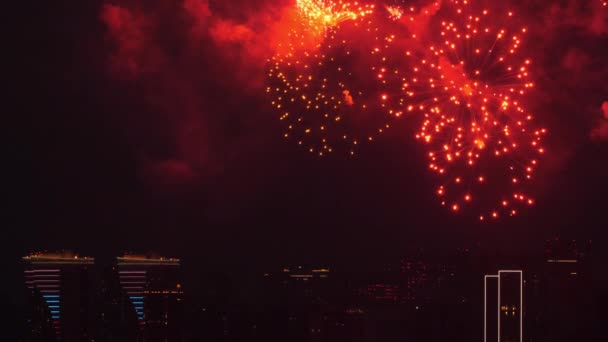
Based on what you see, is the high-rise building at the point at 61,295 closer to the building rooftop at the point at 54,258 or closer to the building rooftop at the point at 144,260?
the building rooftop at the point at 54,258

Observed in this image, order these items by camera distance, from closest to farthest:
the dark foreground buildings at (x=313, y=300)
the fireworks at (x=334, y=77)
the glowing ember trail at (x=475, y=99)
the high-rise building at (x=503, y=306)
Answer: the glowing ember trail at (x=475, y=99)
the fireworks at (x=334, y=77)
the high-rise building at (x=503, y=306)
the dark foreground buildings at (x=313, y=300)

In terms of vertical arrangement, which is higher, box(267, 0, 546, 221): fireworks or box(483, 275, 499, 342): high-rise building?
box(267, 0, 546, 221): fireworks

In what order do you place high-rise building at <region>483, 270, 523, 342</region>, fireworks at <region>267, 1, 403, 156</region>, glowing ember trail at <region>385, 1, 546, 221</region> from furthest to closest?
high-rise building at <region>483, 270, 523, 342</region> → fireworks at <region>267, 1, 403, 156</region> → glowing ember trail at <region>385, 1, 546, 221</region>

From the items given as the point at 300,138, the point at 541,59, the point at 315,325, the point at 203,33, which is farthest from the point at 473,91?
the point at 315,325

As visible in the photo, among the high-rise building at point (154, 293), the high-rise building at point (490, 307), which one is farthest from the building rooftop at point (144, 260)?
the high-rise building at point (490, 307)

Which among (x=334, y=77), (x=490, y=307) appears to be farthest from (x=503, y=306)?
(x=334, y=77)

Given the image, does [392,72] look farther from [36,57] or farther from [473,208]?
[36,57]

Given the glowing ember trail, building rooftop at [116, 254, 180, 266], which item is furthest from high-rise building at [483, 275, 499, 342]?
building rooftop at [116, 254, 180, 266]

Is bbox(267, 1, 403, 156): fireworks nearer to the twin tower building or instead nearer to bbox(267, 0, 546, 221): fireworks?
bbox(267, 0, 546, 221): fireworks
